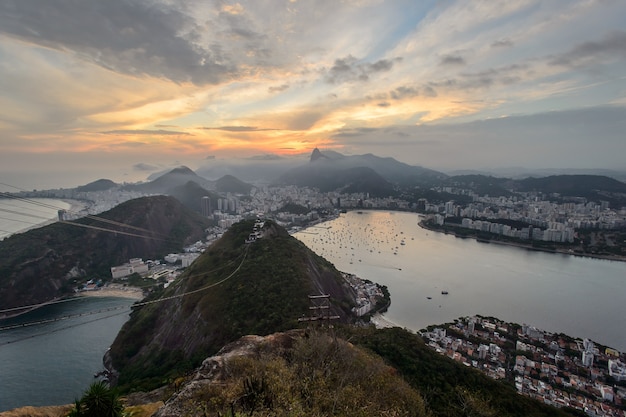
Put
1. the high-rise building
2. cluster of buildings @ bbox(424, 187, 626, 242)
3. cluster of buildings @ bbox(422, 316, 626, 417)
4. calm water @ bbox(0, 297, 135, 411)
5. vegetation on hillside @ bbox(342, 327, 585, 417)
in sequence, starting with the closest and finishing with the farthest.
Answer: vegetation on hillside @ bbox(342, 327, 585, 417) < cluster of buildings @ bbox(422, 316, 626, 417) < calm water @ bbox(0, 297, 135, 411) < cluster of buildings @ bbox(424, 187, 626, 242) < the high-rise building

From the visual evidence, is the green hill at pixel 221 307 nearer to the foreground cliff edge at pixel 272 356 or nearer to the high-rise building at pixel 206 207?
the foreground cliff edge at pixel 272 356

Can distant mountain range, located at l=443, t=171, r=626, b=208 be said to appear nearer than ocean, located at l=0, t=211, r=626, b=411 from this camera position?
No

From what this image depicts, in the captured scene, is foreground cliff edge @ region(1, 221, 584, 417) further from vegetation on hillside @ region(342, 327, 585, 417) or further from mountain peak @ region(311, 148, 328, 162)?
mountain peak @ region(311, 148, 328, 162)

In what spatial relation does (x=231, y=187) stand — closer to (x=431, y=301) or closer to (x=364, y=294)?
(x=364, y=294)

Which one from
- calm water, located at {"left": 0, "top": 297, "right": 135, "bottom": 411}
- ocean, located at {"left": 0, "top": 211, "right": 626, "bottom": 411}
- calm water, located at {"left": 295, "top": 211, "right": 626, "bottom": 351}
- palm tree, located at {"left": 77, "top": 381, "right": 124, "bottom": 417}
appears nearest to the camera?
palm tree, located at {"left": 77, "top": 381, "right": 124, "bottom": 417}

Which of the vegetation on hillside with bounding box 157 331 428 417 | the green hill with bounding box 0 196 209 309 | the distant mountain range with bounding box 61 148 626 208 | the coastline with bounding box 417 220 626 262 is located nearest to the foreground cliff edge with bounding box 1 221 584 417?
the vegetation on hillside with bounding box 157 331 428 417

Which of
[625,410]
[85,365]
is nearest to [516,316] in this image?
[625,410]

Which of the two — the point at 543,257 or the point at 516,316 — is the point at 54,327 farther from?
the point at 543,257
